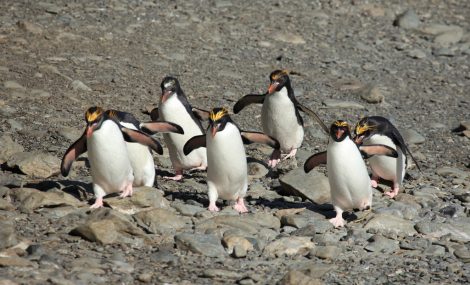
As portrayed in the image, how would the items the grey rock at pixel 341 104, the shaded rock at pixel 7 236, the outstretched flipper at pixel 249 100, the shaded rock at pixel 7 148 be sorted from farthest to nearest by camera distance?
the grey rock at pixel 341 104 → the outstretched flipper at pixel 249 100 → the shaded rock at pixel 7 148 → the shaded rock at pixel 7 236

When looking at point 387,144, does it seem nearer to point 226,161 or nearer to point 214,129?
point 226,161

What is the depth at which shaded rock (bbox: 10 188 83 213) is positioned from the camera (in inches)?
A: 265

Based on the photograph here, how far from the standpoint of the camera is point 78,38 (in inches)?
470

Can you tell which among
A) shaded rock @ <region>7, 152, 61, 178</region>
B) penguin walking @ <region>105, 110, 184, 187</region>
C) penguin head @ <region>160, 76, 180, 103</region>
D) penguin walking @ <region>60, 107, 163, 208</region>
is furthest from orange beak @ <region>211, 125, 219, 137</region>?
shaded rock @ <region>7, 152, 61, 178</region>

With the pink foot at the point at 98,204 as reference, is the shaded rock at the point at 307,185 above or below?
below

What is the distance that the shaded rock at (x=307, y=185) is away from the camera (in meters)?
7.73

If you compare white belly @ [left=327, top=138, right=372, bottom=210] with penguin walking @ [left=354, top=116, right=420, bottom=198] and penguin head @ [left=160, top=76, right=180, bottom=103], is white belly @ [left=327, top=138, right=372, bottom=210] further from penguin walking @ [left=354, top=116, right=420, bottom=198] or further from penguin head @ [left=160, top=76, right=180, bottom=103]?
penguin head @ [left=160, top=76, right=180, bottom=103]

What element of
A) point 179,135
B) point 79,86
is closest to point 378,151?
point 179,135

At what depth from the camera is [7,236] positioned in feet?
19.2

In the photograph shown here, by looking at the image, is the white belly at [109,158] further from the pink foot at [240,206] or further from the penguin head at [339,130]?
the penguin head at [339,130]

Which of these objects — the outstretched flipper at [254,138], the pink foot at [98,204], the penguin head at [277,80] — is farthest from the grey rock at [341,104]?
the pink foot at [98,204]

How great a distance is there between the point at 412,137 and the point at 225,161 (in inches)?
136

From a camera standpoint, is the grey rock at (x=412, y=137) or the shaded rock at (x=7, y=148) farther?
the grey rock at (x=412, y=137)

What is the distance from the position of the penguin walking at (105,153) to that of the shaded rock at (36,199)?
0.66 feet
